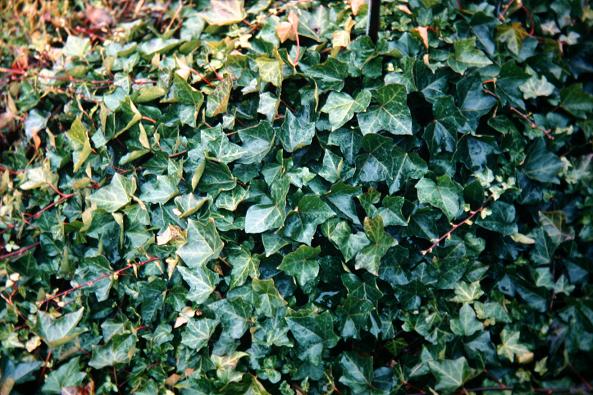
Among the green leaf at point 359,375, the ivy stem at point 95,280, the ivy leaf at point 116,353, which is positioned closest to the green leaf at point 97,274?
the ivy stem at point 95,280

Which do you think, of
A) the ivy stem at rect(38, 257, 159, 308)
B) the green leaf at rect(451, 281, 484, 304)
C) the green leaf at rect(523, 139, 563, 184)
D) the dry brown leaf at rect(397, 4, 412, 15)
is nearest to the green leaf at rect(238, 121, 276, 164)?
the ivy stem at rect(38, 257, 159, 308)

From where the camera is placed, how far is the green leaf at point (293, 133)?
162 cm

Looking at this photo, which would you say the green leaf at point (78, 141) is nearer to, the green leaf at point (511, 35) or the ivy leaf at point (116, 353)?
the ivy leaf at point (116, 353)

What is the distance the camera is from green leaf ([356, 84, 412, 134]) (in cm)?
159

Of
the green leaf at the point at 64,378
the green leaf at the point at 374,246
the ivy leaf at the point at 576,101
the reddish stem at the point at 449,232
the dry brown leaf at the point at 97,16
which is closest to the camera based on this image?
the green leaf at the point at 374,246

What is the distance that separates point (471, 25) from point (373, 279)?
0.99 m

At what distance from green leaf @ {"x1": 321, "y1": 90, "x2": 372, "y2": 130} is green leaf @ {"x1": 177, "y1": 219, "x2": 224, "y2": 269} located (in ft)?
1.65

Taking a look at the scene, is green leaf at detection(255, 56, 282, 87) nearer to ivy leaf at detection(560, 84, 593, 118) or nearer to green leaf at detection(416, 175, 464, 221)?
green leaf at detection(416, 175, 464, 221)

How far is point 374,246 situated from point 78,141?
43.5 inches

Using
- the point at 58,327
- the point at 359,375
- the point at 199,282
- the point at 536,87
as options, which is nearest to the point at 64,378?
the point at 58,327

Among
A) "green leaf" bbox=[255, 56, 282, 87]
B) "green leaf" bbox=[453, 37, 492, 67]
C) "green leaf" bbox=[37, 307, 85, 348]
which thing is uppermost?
"green leaf" bbox=[255, 56, 282, 87]

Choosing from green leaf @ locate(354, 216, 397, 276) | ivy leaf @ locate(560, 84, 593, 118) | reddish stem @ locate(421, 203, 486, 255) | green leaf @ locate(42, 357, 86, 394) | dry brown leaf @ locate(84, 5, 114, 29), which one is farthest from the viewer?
dry brown leaf @ locate(84, 5, 114, 29)

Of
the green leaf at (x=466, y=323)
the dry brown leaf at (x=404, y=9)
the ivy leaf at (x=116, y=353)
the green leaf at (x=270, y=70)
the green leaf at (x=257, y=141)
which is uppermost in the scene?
the dry brown leaf at (x=404, y=9)

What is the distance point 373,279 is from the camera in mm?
1606
